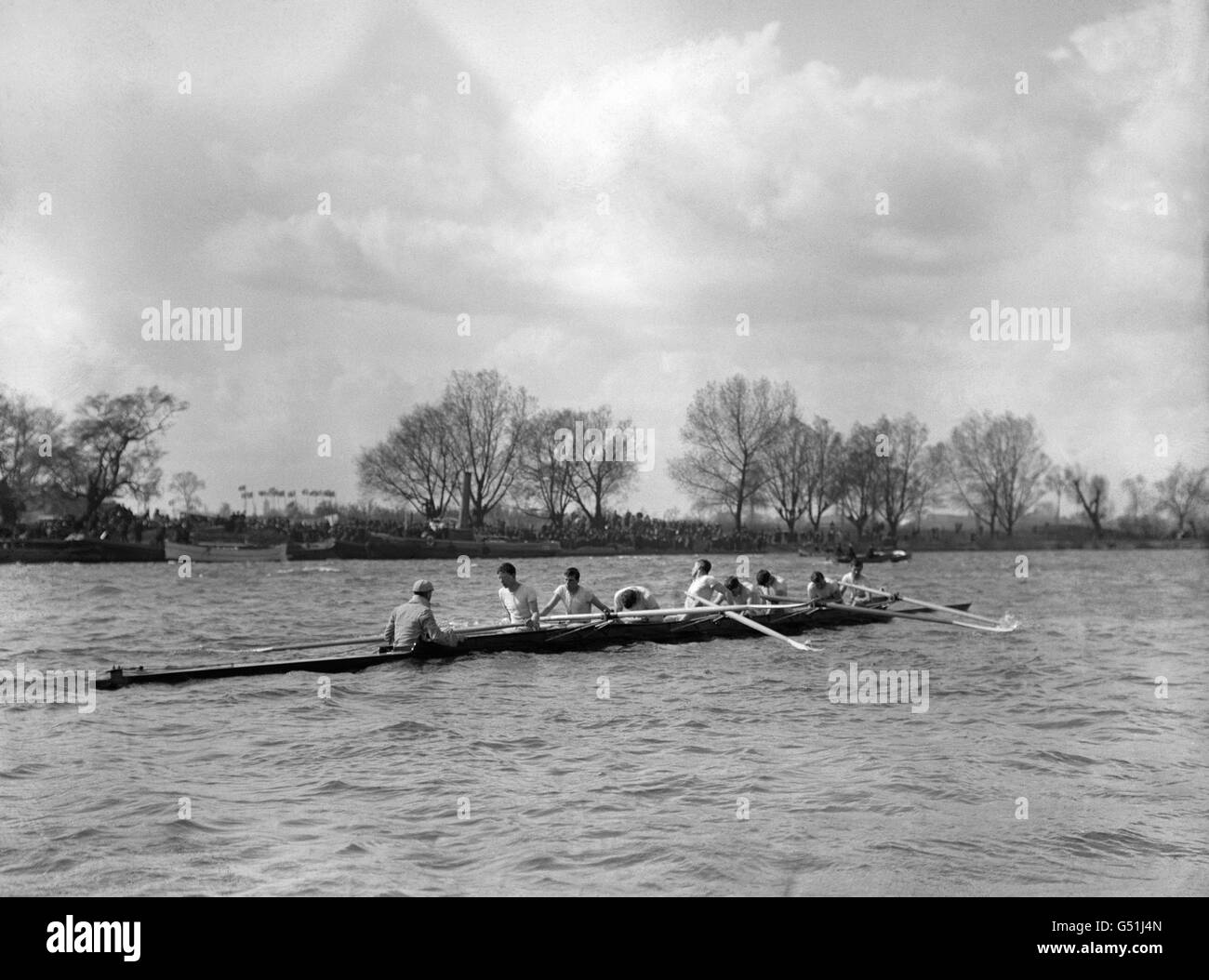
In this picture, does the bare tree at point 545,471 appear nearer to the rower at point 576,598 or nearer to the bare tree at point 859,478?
the bare tree at point 859,478

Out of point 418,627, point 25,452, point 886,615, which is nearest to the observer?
point 418,627

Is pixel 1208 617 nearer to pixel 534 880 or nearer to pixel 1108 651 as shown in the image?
pixel 1108 651

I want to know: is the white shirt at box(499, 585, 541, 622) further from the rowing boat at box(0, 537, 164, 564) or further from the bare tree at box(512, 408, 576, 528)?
the bare tree at box(512, 408, 576, 528)

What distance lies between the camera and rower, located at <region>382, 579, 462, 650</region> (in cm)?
1770

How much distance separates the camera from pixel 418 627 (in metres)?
17.8

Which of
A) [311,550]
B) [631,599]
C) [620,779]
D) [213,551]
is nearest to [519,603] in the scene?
[631,599]

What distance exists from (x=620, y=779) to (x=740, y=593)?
43.8 feet

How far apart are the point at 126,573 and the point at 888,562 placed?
5865cm

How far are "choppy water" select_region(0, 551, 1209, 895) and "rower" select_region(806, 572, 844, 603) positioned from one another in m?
3.51

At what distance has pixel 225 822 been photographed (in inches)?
379

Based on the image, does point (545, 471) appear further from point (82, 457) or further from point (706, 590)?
point (706, 590)

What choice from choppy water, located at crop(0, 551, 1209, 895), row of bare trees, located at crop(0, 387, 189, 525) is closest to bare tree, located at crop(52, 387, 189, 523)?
row of bare trees, located at crop(0, 387, 189, 525)

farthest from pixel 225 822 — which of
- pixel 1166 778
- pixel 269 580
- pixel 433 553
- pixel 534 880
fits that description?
pixel 433 553

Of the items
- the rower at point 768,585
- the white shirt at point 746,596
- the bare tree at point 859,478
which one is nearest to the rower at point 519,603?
the white shirt at point 746,596
